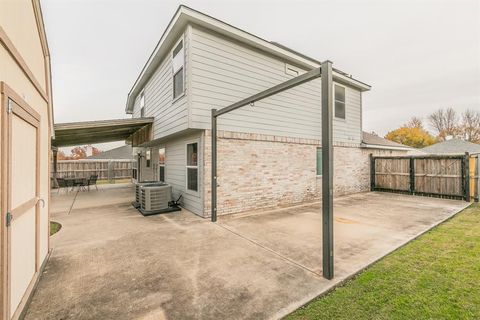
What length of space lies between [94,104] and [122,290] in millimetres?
37678

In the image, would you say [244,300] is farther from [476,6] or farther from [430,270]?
[476,6]

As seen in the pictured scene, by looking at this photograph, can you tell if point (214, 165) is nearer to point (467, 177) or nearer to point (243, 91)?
point (243, 91)

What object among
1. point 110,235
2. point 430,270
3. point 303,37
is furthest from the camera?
point 303,37

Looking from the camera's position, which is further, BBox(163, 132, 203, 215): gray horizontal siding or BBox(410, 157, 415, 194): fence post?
BBox(410, 157, 415, 194): fence post

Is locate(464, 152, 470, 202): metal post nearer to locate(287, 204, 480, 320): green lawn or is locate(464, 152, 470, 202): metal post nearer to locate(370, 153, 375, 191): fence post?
locate(370, 153, 375, 191): fence post

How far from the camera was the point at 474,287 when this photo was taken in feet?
9.11

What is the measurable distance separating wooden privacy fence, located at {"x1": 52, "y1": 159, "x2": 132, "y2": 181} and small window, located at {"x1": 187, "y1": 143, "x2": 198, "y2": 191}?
15.1m

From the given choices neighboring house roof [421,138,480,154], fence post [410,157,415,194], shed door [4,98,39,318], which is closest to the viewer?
shed door [4,98,39,318]

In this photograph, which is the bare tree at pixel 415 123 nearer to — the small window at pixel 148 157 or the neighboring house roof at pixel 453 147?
the neighboring house roof at pixel 453 147

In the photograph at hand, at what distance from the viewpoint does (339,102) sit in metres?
10.6

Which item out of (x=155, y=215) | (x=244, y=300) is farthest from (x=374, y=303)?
(x=155, y=215)

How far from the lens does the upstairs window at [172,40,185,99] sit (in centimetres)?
664

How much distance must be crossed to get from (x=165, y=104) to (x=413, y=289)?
8.32m

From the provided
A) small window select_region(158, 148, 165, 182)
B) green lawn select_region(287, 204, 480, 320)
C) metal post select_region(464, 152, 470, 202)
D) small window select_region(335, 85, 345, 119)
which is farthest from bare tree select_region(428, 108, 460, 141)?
small window select_region(158, 148, 165, 182)
